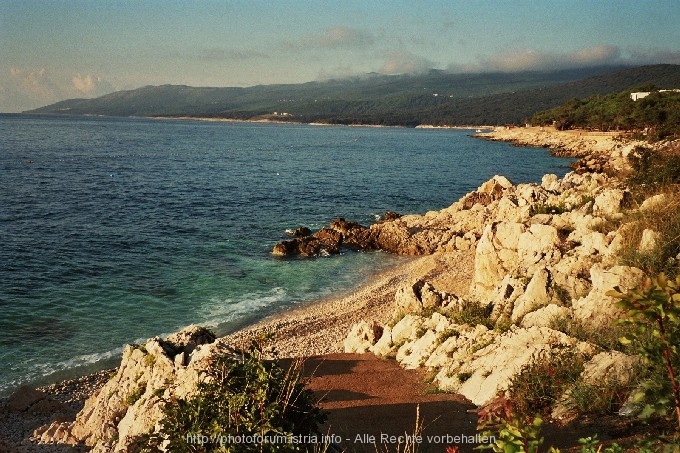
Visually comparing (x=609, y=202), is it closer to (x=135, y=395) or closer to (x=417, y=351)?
(x=417, y=351)

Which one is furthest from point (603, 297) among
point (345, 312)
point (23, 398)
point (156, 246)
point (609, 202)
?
point (156, 246)

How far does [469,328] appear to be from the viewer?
40.2 ft

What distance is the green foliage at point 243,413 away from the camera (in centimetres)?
511

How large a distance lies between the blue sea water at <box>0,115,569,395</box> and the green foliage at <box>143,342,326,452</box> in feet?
42.6

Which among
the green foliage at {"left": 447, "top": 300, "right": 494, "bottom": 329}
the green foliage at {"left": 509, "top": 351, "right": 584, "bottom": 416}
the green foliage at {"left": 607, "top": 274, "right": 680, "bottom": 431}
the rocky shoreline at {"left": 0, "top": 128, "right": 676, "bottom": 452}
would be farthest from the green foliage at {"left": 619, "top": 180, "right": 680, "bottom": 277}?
the green foliage at {"left": 607, "top": 274, "right": 680, "bottom": 431}

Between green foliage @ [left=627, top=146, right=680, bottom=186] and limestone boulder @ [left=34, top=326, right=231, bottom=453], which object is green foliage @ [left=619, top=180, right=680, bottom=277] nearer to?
green foliage @ [left=627, top=146, right=680, bottom=186]

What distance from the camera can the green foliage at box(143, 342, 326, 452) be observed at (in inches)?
201

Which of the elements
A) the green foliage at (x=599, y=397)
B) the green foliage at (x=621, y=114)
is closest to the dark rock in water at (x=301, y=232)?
the green foliage at (x=599, y=397)

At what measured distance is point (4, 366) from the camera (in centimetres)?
1677

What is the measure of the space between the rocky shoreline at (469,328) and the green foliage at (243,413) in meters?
1.71

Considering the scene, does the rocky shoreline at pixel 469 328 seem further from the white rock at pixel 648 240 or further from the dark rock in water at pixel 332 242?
the dark rock in water at pixel 332 242

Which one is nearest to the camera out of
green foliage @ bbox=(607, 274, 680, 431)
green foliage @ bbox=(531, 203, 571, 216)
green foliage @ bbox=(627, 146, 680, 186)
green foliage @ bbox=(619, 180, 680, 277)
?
green foliage @ bbox=(607, 274, 680, 431)

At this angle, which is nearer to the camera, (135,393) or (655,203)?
(135,393)

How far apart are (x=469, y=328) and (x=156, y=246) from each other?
75.2ft
